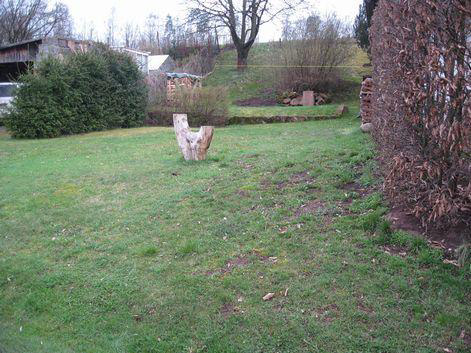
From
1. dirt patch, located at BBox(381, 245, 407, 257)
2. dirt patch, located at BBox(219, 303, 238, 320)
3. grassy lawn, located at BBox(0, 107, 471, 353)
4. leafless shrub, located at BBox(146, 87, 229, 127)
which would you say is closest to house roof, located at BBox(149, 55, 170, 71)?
leafless shrub, located at BBox(146, 87, 229, 127)

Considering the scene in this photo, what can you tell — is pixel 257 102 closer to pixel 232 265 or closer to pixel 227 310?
pixel 232 265

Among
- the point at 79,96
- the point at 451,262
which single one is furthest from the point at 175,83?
the point at 451,262

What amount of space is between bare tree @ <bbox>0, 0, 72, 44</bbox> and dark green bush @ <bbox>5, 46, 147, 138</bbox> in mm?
23817

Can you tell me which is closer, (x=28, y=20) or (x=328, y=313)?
(x=328, y=313)

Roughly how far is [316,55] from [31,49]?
40.4 feet

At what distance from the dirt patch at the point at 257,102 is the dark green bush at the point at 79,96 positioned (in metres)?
5.88

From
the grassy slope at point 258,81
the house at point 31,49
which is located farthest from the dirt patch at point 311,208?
the house at point 31,49

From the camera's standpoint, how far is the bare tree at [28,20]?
116 ft

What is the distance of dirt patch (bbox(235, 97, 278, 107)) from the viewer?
2098 centimetres

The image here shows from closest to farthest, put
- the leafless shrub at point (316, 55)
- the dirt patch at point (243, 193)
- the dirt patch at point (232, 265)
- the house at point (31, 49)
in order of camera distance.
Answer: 1. the dirt patch at point (232, 265)
2. the dirt patch at point (243, 193)
3. the house at point (31, 49)
4. the leafless shrub at point (316, 55)

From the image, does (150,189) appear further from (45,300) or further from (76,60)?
(76,60)

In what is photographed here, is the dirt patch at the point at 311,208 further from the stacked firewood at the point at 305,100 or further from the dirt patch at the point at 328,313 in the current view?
the stacked firewood at the point at 305,100

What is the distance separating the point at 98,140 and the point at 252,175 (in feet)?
26.0

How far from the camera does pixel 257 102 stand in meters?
21.6
